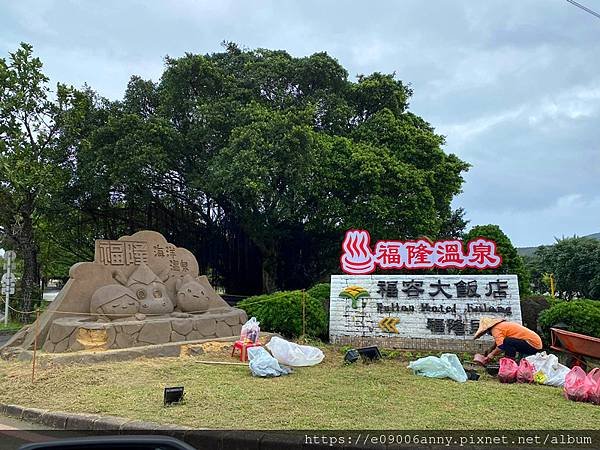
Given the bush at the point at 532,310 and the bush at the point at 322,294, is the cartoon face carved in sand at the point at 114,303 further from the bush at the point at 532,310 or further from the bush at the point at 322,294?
the bush at the point at 532,310

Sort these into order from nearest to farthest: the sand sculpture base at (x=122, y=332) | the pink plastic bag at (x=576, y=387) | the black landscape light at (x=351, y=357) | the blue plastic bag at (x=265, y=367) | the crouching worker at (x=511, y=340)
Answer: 1. the pink plastic bag at (x=576, y=387)
2. the blue plastic bag at (x=265, y=367)
3. the crouching worker at (x=511, y=340)
4. the black landscape light at (x=351, y=357)
5. the sand sculpture base at (x=122, y=332)

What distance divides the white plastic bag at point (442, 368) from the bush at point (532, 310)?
3.80 meters

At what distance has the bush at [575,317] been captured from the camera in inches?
356

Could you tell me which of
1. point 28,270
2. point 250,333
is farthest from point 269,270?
point 250,333

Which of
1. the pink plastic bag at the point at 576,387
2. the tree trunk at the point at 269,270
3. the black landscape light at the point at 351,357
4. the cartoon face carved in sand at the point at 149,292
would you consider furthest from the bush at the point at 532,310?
the tree trunk at the point at 269,270

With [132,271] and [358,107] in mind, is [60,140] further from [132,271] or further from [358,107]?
[358,107]

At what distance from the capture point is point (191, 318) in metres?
10.6

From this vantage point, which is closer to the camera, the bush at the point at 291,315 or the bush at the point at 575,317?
the bush at the point at 575,317

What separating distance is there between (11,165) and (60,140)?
241 cm

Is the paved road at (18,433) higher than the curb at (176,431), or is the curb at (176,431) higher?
the curb at (176,431)

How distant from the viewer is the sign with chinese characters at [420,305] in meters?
9.84

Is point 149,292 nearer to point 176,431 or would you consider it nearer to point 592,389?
point 176,431

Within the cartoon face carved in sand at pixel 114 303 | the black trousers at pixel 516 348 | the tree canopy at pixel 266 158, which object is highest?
the tree canopy at pixel 266 158

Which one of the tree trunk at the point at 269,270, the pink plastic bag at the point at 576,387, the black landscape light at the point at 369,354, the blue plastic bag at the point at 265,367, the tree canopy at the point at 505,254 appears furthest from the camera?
the tree trunk at the point at 269,270
